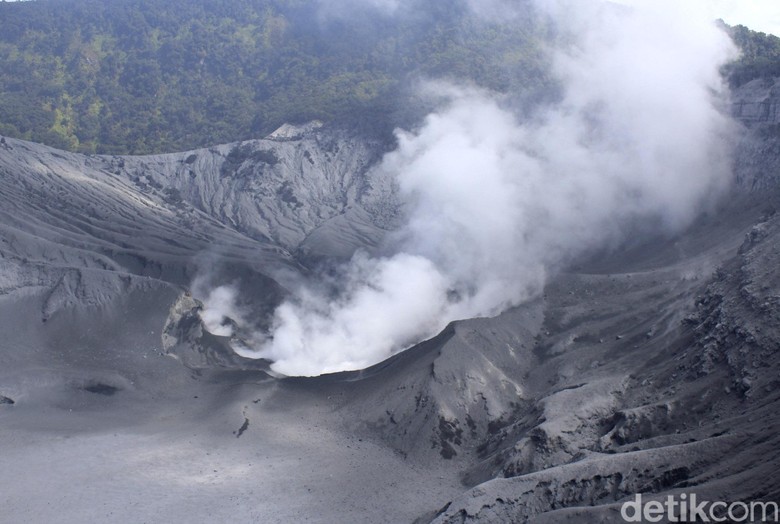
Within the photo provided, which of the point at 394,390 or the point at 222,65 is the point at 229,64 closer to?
the point at 222,65

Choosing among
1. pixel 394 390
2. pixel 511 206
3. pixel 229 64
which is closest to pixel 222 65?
pixel 229 64

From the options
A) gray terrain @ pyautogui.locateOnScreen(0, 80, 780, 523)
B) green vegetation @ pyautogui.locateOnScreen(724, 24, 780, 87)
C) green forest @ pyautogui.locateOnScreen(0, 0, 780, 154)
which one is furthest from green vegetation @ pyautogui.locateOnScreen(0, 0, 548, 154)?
gray terrain @ pyautogui.locateOnScreen(0, 80, 780, 523)

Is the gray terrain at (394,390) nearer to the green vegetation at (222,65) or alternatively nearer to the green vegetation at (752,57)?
the green vegetation at (752,57)

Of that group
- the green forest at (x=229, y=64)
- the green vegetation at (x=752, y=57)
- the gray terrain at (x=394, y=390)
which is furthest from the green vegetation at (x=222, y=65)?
the gray terrain at (x=394, y=390)

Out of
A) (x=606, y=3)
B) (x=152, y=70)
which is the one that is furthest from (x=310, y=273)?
(x=152, y=70)

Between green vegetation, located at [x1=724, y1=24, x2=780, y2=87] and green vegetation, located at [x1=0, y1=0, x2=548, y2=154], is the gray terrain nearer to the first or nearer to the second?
green vegetation, located at [x1=724, y1=24, x2=780, y2=87]

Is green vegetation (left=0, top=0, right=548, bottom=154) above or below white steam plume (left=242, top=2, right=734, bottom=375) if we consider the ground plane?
above

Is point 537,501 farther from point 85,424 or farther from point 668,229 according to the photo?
point 668,229
